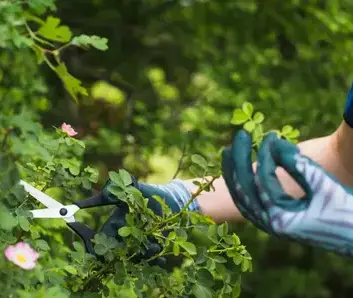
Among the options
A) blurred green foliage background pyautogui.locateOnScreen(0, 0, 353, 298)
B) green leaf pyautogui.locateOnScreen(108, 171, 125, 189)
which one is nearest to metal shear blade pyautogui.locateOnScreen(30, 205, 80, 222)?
green leaf pyautogui.locateOnScreen(108, 171, 125, 189)

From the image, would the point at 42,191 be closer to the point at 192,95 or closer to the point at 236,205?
the point at 236,205

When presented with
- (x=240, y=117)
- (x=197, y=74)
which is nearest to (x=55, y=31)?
(x=240, y=117)

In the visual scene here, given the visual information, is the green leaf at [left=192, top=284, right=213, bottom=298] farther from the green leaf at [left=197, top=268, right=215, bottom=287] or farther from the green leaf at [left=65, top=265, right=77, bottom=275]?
the green leaf at [left=65, top=265, right=77, bottom=275]

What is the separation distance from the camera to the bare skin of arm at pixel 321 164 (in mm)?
1521

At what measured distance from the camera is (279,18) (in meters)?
2.82

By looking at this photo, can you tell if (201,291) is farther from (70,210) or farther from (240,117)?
(240,117)

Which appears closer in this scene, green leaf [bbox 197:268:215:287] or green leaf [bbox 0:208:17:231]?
green leaf [bbox 0:208:17:231]

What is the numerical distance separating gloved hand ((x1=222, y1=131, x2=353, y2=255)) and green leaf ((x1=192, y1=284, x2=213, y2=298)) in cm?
17

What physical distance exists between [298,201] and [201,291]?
0.75 ft

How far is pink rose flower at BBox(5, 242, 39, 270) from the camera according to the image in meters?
1.15

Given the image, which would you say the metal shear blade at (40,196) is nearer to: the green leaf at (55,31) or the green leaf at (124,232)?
the green leaf at (124,232)

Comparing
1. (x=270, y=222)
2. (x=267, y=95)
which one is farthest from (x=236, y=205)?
(x=267, y=95)

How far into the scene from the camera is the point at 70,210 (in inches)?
53.9

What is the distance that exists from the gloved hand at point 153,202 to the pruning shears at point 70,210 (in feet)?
0.06
